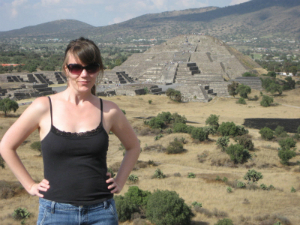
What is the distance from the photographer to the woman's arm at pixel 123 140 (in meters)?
2.63

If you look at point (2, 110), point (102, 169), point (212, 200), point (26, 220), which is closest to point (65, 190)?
point (102, 169)

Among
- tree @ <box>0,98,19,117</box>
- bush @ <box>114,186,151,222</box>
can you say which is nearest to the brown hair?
bush @ <box>114,186,151,222</box>

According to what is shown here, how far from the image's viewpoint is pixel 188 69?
5756 centimetres

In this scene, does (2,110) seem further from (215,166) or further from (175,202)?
(175,202)

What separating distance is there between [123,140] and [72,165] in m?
0.52

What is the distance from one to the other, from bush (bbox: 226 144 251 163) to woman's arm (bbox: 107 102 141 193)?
55.1ft

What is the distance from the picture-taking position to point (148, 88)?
155 feet

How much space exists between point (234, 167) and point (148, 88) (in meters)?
29.7

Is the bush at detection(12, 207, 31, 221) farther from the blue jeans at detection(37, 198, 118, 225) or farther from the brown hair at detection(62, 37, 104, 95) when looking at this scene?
the brown hair at detection(62, 37, 104, 95)

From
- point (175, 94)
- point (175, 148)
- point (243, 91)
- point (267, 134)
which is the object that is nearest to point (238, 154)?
point (175, 148)

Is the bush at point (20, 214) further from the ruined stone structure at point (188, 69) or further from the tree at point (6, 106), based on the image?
the ruined stone structure at point (188, 69)

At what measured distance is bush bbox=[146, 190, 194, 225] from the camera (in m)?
9.35

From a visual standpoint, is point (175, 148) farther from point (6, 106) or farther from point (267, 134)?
point (6, 106)

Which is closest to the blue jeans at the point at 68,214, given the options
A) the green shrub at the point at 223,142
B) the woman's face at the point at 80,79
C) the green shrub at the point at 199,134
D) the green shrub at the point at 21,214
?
the woman's face at the point at 80,79
